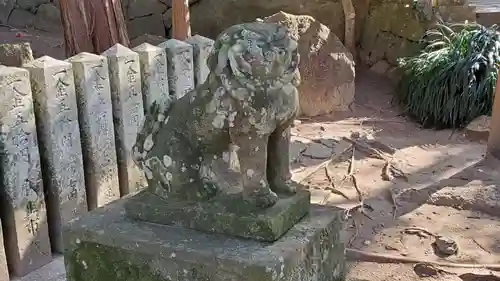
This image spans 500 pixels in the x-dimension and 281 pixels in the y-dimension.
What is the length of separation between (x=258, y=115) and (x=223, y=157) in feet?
0.73

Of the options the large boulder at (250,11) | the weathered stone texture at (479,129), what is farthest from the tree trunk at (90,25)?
the large boulder at (250,11)

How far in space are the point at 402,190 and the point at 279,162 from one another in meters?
2.25

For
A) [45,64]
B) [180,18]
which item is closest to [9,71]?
[45,64]

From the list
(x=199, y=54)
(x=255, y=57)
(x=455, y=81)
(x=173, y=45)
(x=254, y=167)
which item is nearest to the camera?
(x=255, y=57)

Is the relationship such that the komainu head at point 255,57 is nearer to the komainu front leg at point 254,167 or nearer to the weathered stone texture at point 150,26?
the komainu front leg at point 254,167

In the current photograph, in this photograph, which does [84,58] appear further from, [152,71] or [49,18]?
[49,18]

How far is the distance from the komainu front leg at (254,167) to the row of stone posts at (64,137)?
2.77ft

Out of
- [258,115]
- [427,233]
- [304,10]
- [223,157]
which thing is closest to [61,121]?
[223,157]

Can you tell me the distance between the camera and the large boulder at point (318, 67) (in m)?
5.71

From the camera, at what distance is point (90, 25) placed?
4.31 metres

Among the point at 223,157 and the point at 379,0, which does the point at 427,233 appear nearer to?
the point at 223,157

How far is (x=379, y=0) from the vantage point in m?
7.00

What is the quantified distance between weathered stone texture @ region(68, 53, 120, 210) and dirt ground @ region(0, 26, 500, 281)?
1.26 metres

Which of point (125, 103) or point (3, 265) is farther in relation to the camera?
point (125, 103)
